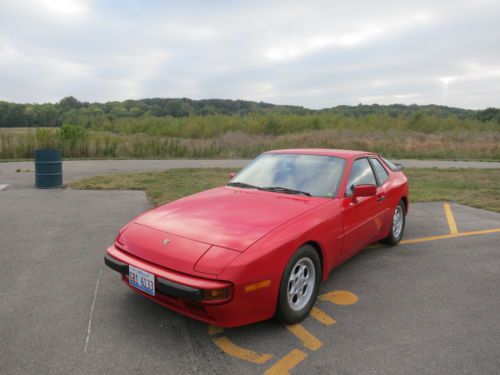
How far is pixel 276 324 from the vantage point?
9.48 ft

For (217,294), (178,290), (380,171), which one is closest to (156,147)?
(380,171)

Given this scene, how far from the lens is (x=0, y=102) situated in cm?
5378

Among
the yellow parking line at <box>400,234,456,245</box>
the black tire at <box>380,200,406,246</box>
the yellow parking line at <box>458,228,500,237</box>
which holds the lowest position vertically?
the yellow parking line at <box>400,234,456,245</box>

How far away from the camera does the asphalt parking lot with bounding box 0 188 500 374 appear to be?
2.41 meters

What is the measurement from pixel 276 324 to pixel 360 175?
205cm

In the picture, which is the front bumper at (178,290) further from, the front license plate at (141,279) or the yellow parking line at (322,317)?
the yellow parking line at (322,317)

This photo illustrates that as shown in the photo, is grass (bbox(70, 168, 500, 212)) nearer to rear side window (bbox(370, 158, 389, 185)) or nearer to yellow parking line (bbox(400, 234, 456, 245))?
yellow parking line (bbox(400, 234, 456, 245))

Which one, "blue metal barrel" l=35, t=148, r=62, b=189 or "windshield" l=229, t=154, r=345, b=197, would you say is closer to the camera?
"windshield" l=229, t=154, r=345, b=197

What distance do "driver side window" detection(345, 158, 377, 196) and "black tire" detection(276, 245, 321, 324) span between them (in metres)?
0.94

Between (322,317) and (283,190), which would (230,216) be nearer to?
(283,190)

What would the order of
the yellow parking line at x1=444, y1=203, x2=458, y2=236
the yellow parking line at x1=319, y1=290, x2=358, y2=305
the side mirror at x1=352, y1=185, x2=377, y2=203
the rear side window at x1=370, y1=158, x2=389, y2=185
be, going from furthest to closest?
the yellow parking line at x1=444, y1=203, x2=458, y2=236, the rear side window at x1=370, y1=158, x2=389, y2=185, the side mirror at x1=352, y1=185, x2=377, y2=203, the yellow parking line at x1=319, y1=290, x2=358, y2=305

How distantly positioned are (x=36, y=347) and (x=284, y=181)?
2.55m

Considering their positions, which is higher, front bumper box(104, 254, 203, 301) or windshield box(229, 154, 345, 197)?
windshield box(229, 154, 345, 197)

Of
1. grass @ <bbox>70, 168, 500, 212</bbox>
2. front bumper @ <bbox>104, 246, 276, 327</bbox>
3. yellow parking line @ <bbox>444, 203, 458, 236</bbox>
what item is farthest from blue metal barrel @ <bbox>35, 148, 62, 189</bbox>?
yellow parking line @ <bbox>444, 203, 458, 236</bbox>
